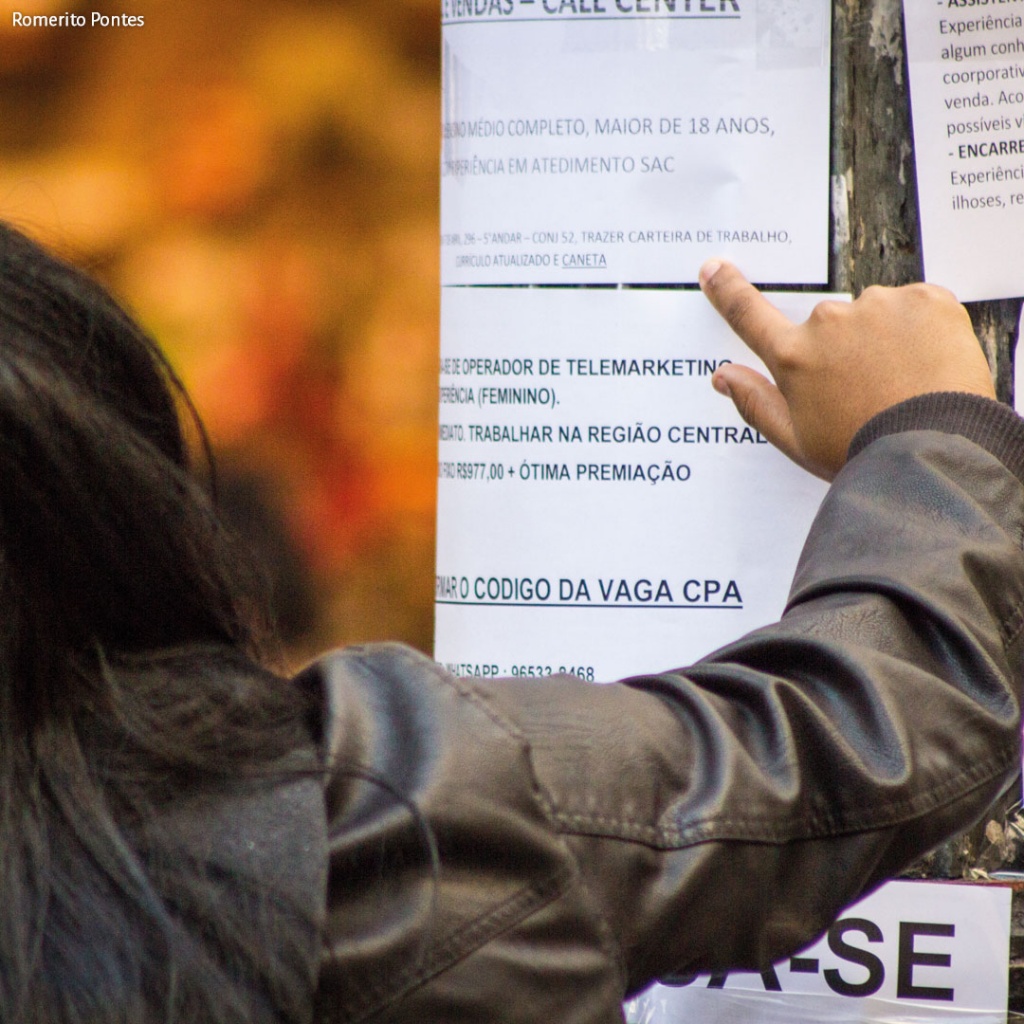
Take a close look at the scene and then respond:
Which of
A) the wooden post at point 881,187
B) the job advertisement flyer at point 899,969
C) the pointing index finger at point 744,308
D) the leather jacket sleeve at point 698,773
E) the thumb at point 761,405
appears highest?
the wooden post at point 881,187

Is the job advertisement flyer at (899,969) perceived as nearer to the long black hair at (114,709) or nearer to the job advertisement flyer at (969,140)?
the job advertisement flyer at (969,140)

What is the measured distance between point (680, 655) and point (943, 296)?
0.46 meters

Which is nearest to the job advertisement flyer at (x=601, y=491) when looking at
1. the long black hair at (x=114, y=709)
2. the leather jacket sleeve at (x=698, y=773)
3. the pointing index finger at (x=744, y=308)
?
the pointing index finger at (x=744, y=308)

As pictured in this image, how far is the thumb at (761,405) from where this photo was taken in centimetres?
128

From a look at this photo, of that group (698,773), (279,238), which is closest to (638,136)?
(279,238)

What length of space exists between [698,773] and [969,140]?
805mm

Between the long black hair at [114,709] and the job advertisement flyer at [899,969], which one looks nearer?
the long black hair at [114,709]

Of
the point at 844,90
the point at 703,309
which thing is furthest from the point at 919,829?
the point at 844,90

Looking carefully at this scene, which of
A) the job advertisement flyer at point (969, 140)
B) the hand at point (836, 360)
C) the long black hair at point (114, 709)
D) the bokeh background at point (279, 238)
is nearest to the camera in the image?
the long black hair at point (114, 709)

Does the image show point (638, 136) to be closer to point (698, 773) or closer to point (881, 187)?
point (881, 187)

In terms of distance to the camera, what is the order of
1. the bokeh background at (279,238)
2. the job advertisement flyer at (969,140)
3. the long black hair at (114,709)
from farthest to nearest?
1. the bokeh background at (279,238)
2. the job advertisement flyer at (969,140)
3. the long black hair at (114,709)

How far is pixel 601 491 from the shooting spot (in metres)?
1.39

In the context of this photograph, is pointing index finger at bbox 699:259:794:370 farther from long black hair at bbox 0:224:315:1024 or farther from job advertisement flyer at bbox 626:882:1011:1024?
long black hair at bbox 0:224:315:1024

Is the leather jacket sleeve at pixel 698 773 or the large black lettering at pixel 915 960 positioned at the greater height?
the leather jacket sleeve at pixel 698 773
